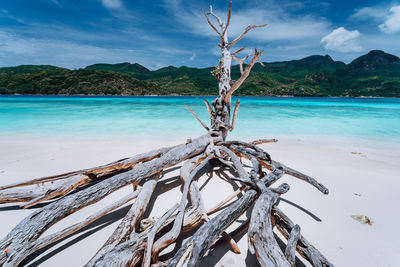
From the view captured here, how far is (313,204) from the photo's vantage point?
274 centimetres

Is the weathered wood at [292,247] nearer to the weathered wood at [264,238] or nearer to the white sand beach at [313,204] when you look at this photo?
the weathered wood at [264,238]

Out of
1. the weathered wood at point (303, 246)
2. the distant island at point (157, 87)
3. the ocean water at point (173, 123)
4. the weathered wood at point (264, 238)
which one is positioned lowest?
the ocean water at point (173, 123)


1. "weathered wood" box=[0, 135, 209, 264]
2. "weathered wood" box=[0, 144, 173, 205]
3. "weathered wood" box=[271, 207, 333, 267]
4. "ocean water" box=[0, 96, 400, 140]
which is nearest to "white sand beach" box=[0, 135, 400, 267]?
"weathered wood" box=[0, 144, 173, 205]

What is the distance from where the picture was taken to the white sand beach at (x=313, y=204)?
1803mm

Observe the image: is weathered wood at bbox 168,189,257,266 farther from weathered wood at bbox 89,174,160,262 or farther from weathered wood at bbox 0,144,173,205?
weathered wood at bbox 0,144,173,205

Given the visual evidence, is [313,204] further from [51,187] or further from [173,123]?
[173,123]

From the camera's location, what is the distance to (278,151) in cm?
577

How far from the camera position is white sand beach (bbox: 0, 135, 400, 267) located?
71.0 inches

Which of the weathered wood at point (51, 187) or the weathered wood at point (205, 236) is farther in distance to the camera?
the weathered wood at point (51, 187)

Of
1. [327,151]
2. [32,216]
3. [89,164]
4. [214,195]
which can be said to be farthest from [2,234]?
[327,151]

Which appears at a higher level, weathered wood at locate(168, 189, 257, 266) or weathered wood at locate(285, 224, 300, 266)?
weathered wood at locate(168, 189, 257, 266)

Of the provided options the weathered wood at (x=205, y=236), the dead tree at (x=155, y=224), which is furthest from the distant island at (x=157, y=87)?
the weathered wood at (x=205, y=236)

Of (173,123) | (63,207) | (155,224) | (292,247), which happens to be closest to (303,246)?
(292,247)

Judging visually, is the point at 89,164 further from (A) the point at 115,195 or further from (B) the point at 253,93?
(B) the point at 253,93
